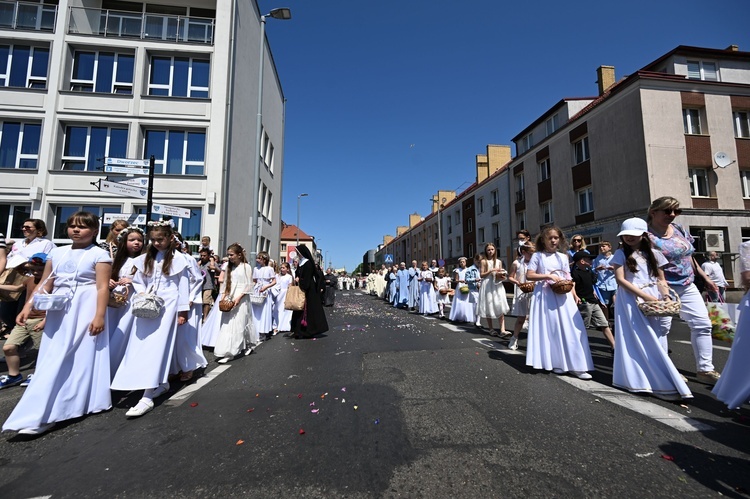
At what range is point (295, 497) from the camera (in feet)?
6.55

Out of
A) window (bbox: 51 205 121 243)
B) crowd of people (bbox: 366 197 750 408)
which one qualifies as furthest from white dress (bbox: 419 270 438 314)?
window (bbox: 51 205 121 243)

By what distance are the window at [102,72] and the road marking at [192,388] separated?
56.7 feet

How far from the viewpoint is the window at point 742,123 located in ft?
63.2

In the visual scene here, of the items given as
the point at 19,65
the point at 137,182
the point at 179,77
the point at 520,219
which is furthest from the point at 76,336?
the point at 520,219

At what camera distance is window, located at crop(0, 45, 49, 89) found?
1669 centimetres

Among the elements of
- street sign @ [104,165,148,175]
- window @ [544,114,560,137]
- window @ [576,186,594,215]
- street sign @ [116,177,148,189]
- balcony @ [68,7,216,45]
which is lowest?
street sign @ [116,177,148,189]

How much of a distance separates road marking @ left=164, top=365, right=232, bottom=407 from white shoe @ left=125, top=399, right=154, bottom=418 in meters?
0.21

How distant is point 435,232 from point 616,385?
153 feet

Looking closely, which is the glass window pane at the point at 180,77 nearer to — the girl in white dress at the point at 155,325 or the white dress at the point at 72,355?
the girl in white dress at the point at 155,325

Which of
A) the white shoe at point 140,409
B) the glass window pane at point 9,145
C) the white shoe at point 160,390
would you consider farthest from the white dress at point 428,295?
the glass window pane at point 9,145

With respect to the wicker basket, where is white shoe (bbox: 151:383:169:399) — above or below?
below

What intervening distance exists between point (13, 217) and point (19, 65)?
726 cm

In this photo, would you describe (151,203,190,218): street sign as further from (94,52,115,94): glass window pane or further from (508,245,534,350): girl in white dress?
(94,52,115,94): glass window pane

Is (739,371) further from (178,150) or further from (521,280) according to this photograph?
(178,150)
